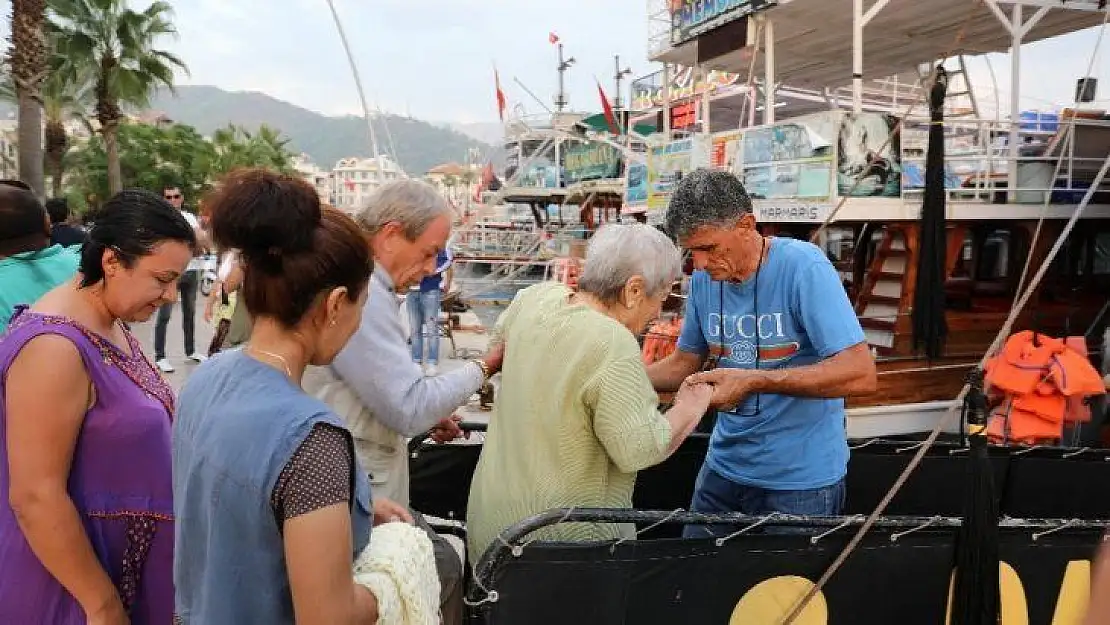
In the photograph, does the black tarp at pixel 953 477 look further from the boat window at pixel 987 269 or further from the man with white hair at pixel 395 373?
the boat window at pixel 987 269

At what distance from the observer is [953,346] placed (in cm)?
716

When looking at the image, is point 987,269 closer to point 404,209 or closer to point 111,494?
point 404,209

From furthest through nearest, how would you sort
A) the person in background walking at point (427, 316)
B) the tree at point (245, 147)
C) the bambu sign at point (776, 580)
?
the tree at point (245, 147)
the person in background walking at point (427, 316)
the bambu sign at point (776, 580)

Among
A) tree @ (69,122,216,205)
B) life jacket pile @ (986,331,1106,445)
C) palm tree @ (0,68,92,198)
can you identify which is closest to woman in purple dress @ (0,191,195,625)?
life jacket pile @ (986,331,1106,445)

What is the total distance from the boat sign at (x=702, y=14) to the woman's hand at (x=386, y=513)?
7914 mm

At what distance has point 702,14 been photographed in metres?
9.60

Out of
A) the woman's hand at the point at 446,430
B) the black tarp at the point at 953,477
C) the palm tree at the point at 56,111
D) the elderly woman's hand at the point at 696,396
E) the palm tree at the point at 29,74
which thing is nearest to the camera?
the elderly woman's hand at the point at 696,396

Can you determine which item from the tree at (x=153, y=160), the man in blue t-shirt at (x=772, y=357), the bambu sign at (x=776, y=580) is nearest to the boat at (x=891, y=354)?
the bambu sign at (x=776, y=580)

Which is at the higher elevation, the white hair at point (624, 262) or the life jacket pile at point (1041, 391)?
the white hair at point (624, 262)

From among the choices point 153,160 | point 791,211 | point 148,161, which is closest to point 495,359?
point 791,211

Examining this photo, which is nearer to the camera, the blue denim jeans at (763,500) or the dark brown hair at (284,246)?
the dark brown hair at (284,246)

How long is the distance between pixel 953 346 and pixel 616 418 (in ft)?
20.7

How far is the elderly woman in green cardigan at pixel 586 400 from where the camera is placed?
196 cm

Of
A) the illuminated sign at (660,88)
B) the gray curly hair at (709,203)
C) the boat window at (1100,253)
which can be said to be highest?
the illuminated sign at (660,88)
